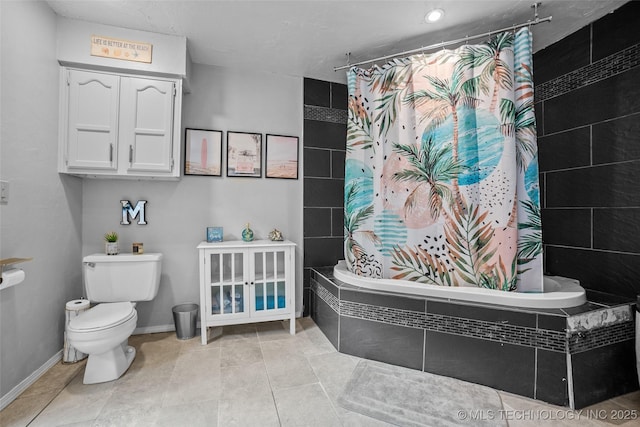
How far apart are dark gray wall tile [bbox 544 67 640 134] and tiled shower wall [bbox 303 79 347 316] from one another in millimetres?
1742

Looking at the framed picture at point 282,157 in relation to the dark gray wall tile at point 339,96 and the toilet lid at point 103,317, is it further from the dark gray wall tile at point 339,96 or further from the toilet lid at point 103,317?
the toilet lid at point 103,317

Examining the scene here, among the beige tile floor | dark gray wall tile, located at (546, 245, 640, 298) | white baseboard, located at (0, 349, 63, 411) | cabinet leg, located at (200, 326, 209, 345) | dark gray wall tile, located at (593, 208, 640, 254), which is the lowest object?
the beige tile floor

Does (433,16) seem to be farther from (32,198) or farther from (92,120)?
(32,198)

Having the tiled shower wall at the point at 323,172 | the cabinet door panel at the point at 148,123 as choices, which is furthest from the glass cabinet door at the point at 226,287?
the cabinet door panel at the point at 148,123

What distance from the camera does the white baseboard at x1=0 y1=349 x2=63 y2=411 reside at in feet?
5.04

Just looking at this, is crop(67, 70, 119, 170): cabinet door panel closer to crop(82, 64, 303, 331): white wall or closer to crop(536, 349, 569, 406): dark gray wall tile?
crop(82, 64, 303, 331): white wall

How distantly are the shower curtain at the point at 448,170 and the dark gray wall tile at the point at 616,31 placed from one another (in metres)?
0.62

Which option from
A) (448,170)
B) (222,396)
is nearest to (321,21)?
(448,170)

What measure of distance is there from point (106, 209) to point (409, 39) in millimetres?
2752

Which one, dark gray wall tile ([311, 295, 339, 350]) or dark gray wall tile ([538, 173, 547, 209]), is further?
dark gray wall tile ([538, 173, 547, 209])

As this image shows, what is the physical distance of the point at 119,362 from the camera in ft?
5.99

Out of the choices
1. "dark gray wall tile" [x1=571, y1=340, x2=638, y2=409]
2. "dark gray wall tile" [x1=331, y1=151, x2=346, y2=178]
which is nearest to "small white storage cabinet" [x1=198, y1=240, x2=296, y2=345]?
"dark gray wall tile" [x1=331, y1=151, x2=346, y2=178]

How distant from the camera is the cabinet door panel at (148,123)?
2.12 meters

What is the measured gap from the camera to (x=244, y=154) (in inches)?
105
